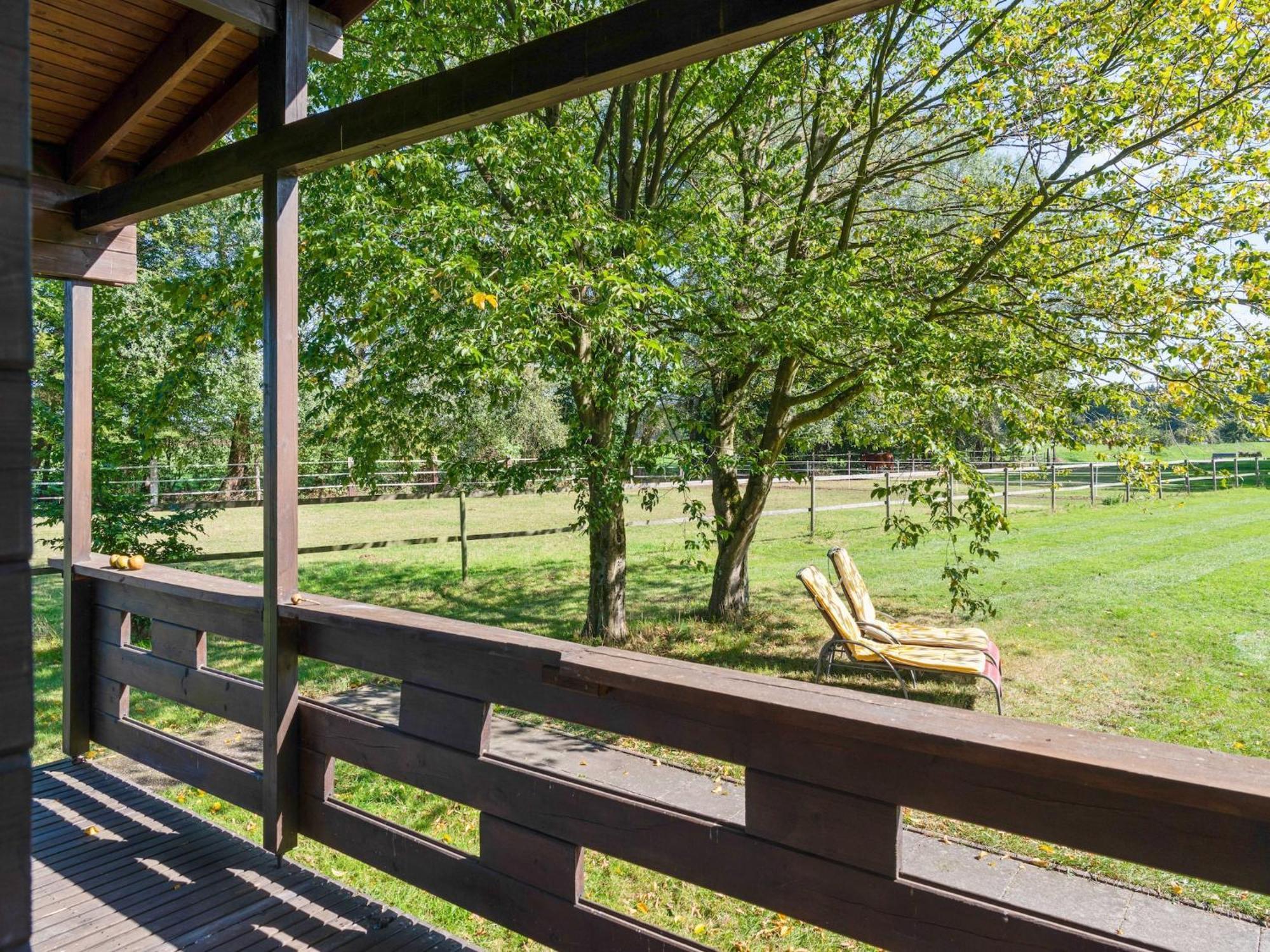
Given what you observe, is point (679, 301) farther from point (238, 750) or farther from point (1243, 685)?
point (1243, 685)

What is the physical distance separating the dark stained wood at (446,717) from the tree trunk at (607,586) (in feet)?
15.8

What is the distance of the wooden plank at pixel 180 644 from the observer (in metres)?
2.97

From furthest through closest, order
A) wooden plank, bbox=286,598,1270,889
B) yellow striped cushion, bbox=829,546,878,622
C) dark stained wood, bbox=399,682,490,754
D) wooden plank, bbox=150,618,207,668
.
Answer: yellow striped cushion, bbox=829,546,878,622
wooden plank, bbox=150,618,207,668
dark stained wood, bbox=399,682,490,754
wooden plank, bbox=286,598,1270,889

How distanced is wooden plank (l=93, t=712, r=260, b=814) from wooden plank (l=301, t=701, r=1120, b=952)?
0.51 m

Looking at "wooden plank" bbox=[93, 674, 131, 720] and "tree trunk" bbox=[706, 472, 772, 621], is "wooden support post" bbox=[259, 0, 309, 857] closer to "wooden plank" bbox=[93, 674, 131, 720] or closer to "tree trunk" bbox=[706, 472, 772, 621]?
"wooden plank" bbox=[93, 674, 131, 720]

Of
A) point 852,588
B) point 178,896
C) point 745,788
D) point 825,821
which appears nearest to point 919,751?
point 825,821

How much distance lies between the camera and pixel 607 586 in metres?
7.17

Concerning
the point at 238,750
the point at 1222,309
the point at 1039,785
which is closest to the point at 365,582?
the point at 238,750

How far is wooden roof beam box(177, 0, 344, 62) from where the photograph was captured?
2236 mm

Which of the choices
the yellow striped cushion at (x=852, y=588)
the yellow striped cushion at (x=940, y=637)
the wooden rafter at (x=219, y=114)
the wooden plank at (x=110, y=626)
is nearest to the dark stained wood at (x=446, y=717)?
the wooden plank at (x=110, y=626)

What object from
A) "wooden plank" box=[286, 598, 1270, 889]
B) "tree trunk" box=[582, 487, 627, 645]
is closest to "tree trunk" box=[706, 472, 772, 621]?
"tree trunk" box=[582, 487, 627, 645]

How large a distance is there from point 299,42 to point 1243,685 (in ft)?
23.6

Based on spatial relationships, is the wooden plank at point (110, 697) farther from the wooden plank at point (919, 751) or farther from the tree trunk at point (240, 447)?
the tree trunk at point (240, 447)

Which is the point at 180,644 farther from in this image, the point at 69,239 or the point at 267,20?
the point at 267,20
